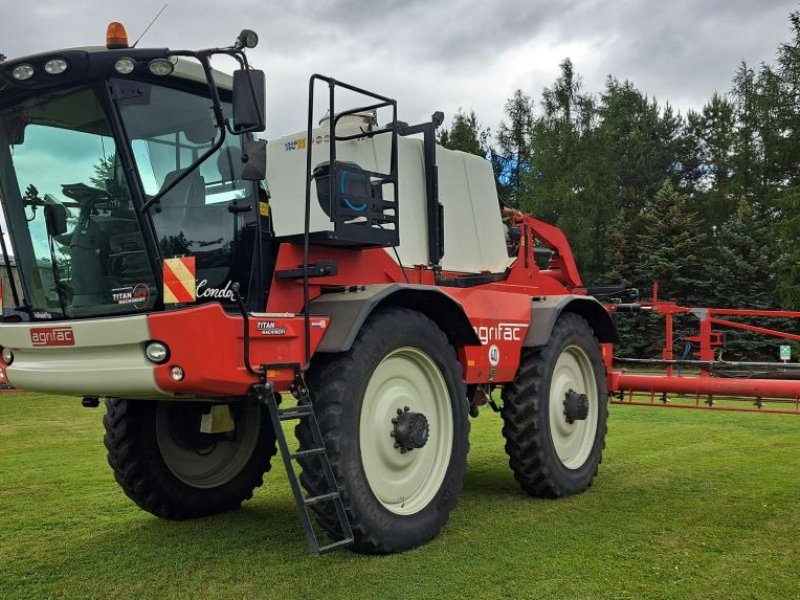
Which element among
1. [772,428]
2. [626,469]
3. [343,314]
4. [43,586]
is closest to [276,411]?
[343,314]

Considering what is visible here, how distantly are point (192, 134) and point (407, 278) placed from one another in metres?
1.89

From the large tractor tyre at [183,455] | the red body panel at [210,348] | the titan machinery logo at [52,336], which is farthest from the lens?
the large tractor tyre at [183,455]

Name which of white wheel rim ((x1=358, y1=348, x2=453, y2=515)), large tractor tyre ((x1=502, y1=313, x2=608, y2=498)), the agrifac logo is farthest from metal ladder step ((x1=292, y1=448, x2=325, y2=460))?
large tractor tyre ((x1=502, y1=313, x2=608, y2=498))

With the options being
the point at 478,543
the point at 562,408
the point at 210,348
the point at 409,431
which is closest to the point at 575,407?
the point at 562,408

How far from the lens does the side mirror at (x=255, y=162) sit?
15.0ft

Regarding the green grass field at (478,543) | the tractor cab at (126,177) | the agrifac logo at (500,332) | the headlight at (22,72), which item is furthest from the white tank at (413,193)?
the green grass field at (478,543)

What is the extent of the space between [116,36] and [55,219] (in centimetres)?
116

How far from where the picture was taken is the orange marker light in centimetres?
462

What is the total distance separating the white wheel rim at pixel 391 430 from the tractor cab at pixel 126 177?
0.98 m

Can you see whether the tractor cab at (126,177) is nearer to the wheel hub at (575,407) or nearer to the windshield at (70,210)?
the windshield at (70,210)

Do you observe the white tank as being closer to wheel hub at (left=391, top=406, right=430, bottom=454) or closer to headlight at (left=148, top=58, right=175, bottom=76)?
headlight at (left=148, top=58, right=175, bottom=76)

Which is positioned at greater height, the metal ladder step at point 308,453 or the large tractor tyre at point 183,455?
the metal ladder step at point 308,453

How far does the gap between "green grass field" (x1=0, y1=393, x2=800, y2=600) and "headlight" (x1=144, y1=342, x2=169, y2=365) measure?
4.05 feet

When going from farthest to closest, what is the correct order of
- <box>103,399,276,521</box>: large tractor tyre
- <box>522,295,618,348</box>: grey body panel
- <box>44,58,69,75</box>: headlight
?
<box>522,295,618,348</box>: grey body panel
<box>103,399,276,521</box>: large tractor tyre
<box>44,58,69,75</box>: headlight
